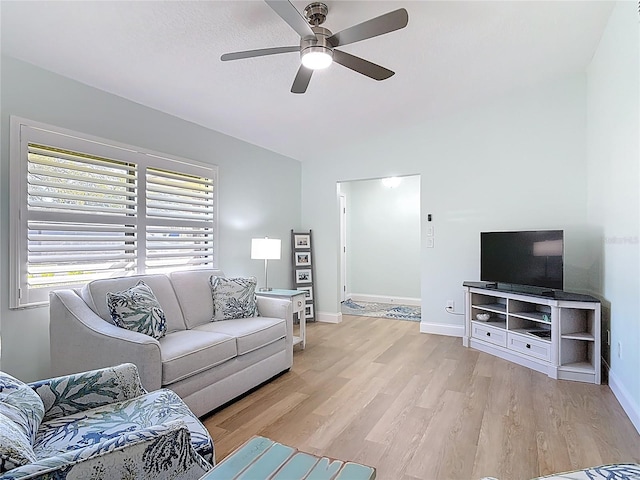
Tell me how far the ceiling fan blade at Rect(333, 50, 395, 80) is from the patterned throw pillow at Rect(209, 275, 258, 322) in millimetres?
2175

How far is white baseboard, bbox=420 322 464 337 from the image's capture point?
4.59 metres

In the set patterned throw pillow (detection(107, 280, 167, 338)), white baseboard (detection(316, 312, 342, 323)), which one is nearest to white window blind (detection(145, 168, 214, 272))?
patterned throw pillow (detection(107, 280, 167, 338))

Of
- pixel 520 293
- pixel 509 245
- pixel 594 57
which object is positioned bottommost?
pixel 520 293

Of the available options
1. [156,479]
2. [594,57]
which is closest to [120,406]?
[156,479]

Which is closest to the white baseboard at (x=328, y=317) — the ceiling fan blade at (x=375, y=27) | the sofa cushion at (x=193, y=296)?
the sofa cushion at (x=193, y=296)

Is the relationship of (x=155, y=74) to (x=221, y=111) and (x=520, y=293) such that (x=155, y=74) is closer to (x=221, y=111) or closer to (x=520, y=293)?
(x=221, y=111)

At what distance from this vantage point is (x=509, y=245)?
3.89 metres

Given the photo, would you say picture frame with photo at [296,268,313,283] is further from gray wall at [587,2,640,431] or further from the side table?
gray wall at [587,2,640,431]

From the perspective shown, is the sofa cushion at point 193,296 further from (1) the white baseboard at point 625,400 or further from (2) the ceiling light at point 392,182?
(2) the ceiling light at point 392,182

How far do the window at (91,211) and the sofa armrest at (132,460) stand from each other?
214cm

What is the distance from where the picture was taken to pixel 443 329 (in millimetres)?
4684

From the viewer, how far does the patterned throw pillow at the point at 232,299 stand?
335 centimetres

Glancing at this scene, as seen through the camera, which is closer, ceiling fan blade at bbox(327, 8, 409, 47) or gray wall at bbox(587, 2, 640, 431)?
ceiling fan blade at bbox(327, 8, 409, 47)

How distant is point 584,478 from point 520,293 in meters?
2.77
